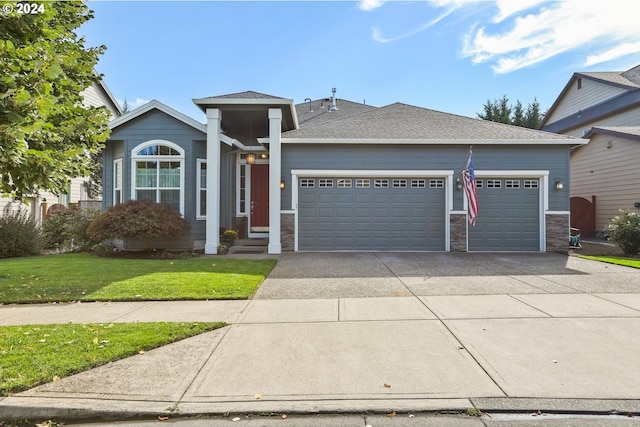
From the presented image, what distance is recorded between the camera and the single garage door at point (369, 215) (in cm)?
1221

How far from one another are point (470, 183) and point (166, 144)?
377 inches

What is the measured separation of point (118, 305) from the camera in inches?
233

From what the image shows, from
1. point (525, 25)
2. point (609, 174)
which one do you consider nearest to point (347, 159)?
point (525, 25)

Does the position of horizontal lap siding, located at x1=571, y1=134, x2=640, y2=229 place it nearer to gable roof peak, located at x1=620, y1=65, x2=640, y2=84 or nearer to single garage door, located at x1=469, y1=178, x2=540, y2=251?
single garage door, located at x1=469, y1=178, x2=540, y2=251

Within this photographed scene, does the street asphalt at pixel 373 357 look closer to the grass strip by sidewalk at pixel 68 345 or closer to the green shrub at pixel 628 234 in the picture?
the grass strip by sidewalk at pixel 68 345

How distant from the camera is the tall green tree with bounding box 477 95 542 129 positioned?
30.0m

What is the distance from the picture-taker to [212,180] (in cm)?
1155

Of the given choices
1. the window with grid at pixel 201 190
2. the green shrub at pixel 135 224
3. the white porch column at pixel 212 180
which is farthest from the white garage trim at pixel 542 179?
the green shrub at pixel 135 224

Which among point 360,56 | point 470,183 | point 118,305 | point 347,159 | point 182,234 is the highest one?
point 360,56

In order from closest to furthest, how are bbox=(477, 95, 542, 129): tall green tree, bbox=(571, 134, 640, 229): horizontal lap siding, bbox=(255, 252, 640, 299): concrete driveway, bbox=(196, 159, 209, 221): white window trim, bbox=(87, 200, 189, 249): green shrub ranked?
bbox=(255, 252, 640, 299): concrete driveway → bbox=(87, 200, 189, 249): green shrub → bbox=(196, 159, 209, 221): white window trim → bbox=(571, 134, 640, 229): horizontal lap siding → bbox=(477, 95, 542, 129): tall green tree

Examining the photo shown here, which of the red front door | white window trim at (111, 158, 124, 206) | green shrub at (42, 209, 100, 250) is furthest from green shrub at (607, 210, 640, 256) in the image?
green shrub at (42, 209, 100, 250)

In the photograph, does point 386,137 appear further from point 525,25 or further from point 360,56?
point 525,25

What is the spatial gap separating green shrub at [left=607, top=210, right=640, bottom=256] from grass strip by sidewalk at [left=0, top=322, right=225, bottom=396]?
12637 millimetres

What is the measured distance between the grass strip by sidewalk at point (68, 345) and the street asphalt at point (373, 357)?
0.16m
